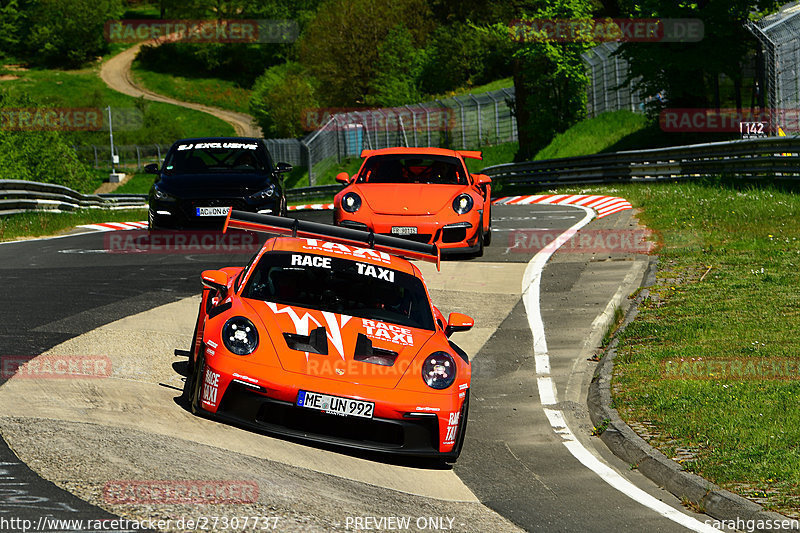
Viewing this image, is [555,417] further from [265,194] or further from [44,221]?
[44,221]

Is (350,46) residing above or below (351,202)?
above

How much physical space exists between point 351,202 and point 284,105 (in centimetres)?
7490

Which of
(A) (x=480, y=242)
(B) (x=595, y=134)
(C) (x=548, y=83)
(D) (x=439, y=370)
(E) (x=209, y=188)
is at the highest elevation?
(C) (x=548, y=83)

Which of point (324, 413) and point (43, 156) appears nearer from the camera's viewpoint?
point (324, 413)

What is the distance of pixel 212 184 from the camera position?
16.4 metres

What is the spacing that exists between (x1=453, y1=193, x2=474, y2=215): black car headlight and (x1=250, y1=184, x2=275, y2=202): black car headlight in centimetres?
339

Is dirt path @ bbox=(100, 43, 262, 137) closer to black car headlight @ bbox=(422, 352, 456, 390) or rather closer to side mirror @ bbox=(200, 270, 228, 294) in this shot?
side mirror @ bbox=(200, 270, 228, 294)

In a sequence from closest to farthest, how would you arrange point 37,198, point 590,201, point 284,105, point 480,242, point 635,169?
point 480,242, point 590,201, point 37,198, point 635,169, point 284,105

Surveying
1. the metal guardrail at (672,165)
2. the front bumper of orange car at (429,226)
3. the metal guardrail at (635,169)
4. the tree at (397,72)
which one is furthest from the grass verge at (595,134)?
the tree at (397,72)

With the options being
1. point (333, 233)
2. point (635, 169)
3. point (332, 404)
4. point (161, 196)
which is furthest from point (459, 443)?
point (635, 169)

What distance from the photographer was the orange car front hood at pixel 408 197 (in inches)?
580

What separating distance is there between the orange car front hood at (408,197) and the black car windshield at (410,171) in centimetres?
28

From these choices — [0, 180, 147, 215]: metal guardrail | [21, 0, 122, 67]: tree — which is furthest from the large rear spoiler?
[21, 0, 122, 67]: tree

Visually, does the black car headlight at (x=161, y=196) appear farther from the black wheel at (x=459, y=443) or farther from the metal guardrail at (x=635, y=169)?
the black wheel at (x=459, y=443)
